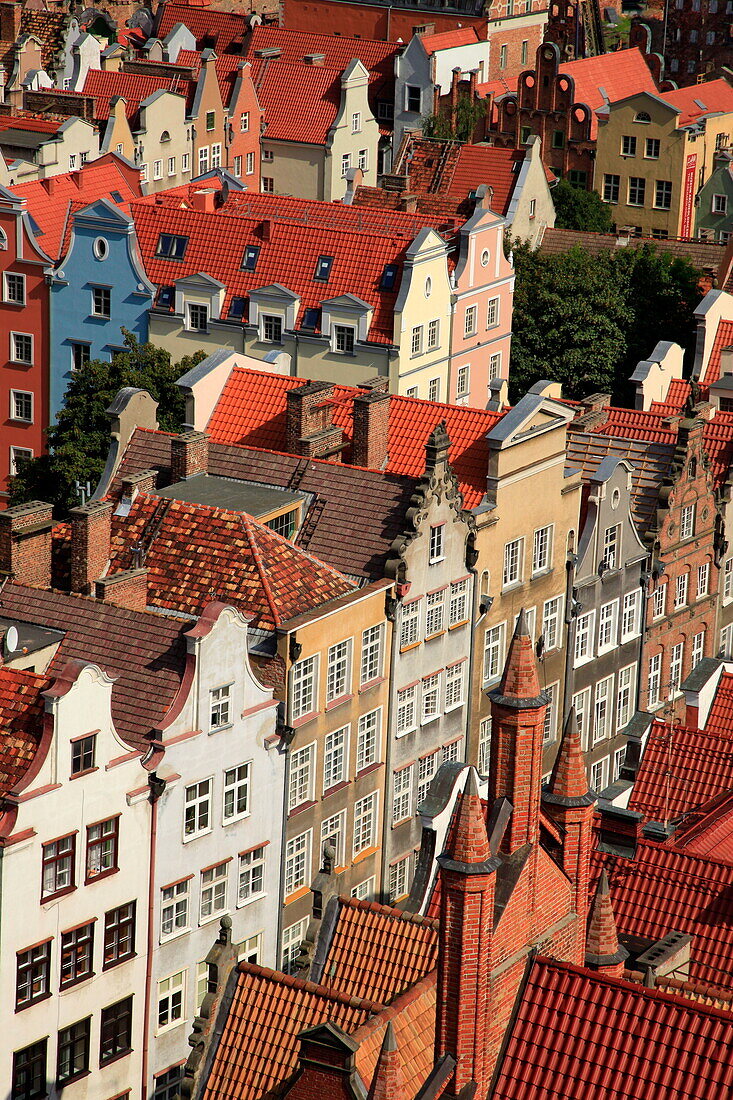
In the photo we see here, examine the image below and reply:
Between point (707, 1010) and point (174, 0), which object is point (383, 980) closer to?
point (707, 1010)

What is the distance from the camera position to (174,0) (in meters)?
190

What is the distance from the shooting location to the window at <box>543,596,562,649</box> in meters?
72.0

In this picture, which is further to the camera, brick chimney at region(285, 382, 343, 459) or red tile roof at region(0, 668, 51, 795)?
brick chimney at region(285, 382, 343, 459)

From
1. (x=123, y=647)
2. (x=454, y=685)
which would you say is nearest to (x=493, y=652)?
(x=454, y=685)

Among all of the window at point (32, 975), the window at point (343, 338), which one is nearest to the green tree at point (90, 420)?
the window at point (343, 338)

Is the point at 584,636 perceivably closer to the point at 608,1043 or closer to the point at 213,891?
the point at 213,891

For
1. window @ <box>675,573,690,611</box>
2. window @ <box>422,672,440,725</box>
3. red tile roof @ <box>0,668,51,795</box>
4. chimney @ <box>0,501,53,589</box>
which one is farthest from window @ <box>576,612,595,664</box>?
red tile roof @ <box>0,668,51,795</box>

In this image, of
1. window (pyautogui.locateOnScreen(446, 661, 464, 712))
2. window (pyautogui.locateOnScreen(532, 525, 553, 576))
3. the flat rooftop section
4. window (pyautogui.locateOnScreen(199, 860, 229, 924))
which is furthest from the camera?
window (pyautogui.locateOnScreen(532, 525, 553, 576))

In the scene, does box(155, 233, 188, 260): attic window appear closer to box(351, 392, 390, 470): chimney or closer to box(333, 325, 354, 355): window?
box(333, 325, 354, 355): window

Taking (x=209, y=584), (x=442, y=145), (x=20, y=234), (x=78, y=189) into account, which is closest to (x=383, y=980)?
(x=209, y=584)

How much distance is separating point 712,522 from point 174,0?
12457 cm

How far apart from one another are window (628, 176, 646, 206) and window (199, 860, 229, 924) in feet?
315

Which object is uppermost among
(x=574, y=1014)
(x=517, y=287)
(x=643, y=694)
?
(x=517, y=287)

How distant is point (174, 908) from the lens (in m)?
55.0
